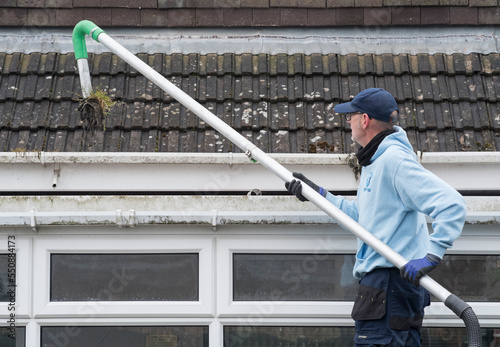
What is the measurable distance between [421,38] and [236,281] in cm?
243

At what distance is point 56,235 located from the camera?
418cm

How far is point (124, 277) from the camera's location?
418cm

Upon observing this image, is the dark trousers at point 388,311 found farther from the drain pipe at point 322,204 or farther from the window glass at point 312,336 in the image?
the window glass at point 312,336

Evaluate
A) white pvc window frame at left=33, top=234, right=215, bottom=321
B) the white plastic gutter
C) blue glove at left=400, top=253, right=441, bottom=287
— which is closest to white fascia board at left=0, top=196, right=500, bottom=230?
the white plastic gutter

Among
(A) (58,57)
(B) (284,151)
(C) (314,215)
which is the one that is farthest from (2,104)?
(C) (314,215)

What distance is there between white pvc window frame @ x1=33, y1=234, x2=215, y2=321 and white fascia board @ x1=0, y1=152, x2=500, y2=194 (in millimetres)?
304

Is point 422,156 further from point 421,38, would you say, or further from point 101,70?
point 101,70

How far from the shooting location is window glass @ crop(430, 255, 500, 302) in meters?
4.13

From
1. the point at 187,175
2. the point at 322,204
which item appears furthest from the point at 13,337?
the point at 322,204

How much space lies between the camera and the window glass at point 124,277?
4172mm

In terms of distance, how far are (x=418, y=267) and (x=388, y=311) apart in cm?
33

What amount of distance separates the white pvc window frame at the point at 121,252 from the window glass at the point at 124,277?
36mm

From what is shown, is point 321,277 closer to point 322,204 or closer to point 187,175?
point 322,204

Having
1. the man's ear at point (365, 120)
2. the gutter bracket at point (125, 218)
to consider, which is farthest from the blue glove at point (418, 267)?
the gutter bracket at point (125, 218)
